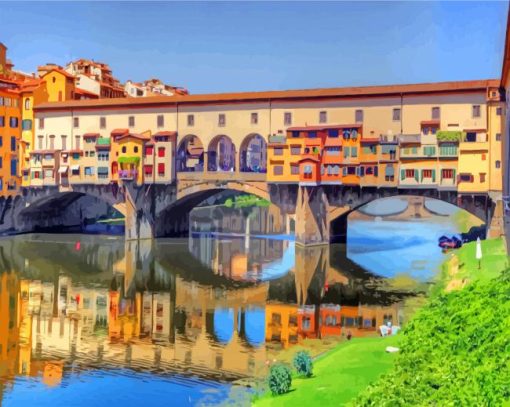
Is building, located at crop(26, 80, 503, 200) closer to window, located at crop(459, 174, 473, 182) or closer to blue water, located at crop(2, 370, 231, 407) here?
window, located at crop(459, 174, 473, 182)

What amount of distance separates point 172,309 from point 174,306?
0.72 m

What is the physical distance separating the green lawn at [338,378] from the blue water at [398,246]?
70.4 feet

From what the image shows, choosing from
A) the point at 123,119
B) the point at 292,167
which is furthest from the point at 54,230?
the point at 292,167

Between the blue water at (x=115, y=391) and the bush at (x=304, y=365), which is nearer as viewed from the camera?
the bush at (x=304, y=365)

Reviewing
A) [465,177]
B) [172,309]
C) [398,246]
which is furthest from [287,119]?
[172,309]

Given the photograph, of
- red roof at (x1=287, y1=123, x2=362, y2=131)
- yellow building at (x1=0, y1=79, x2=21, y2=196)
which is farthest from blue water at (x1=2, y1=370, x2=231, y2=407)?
yellow building at (x1=0, y1=79, x2=21, y2=196)

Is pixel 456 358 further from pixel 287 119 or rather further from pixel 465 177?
pixel 287 119

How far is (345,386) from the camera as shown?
18.0 meters

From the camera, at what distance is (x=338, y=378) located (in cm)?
1884

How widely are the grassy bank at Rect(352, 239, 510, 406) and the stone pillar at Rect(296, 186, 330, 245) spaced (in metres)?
34.2

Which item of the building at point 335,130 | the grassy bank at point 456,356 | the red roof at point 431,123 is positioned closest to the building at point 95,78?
the building at point 335,130

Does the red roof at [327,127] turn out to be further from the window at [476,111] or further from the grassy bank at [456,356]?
the grassy bank at [456,356]

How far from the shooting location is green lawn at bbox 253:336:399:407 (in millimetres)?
17422

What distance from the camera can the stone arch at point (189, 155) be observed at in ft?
208
